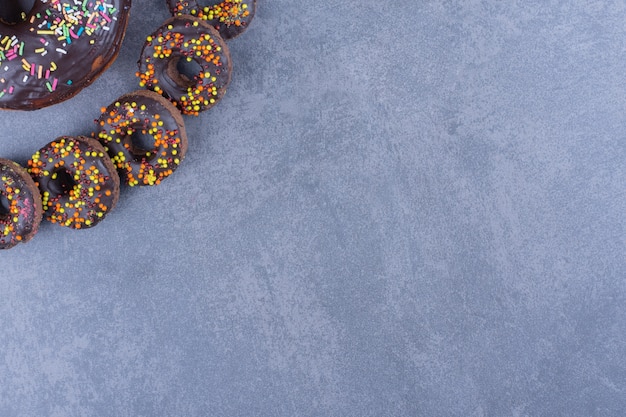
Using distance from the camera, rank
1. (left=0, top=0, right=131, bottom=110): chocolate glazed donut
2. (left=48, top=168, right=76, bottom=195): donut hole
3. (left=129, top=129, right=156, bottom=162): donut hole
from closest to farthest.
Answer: (left=0, top=0, right=131, bottom=110): chocolate glazed donut
(left=48, top=168, right=76, bottom=195): donut hole
(left=129, top=129, right=156, bottom=162): donut hole

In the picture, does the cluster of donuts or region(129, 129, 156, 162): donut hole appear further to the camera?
region(129, 129, 156, 162): donut hole

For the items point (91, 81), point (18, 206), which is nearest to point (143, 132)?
point (91, 81)

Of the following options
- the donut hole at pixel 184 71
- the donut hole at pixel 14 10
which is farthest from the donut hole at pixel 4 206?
the donut hole at pixel 184 71

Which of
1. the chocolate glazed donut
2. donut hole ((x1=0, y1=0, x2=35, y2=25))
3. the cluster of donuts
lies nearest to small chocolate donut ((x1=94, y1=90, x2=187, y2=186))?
the cluster of donuts

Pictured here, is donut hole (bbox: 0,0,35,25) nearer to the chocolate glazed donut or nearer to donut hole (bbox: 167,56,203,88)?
the chocolate glazed donut

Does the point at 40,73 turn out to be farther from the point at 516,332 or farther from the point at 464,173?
the point at 516,332

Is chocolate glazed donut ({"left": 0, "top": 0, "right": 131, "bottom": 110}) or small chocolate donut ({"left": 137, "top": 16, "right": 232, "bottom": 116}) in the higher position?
chocolate glazed donut ({"left": 0, "top": 0, "right": 131, "bottom": 110})

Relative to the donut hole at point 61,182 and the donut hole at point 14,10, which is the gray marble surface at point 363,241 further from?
the donut hole at point 14,10
